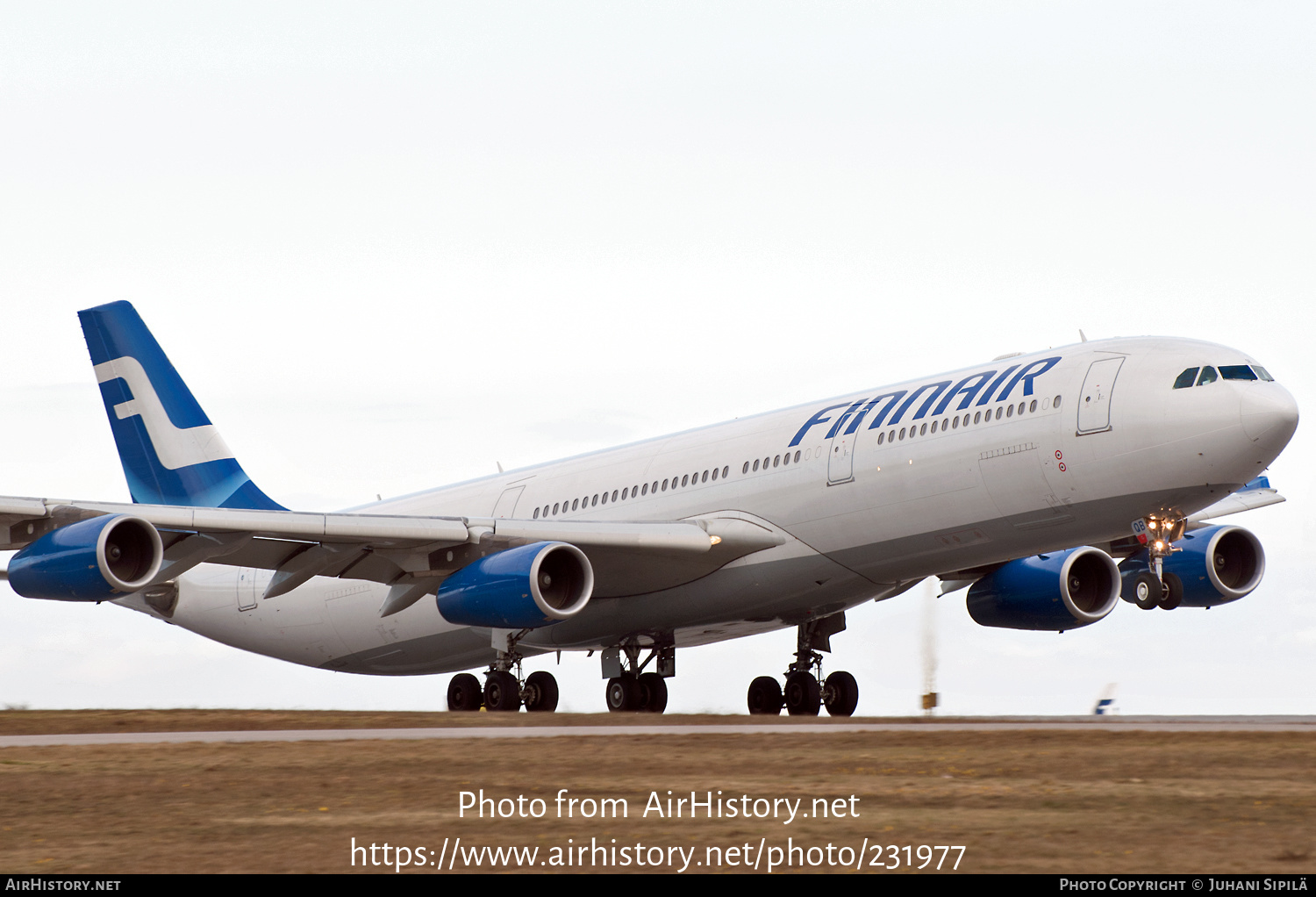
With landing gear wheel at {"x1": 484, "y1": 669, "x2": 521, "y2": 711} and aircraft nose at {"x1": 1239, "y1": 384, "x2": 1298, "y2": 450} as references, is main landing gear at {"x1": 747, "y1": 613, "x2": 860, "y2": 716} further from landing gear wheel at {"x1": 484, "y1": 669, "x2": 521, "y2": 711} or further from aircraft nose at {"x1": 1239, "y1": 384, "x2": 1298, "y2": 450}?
aircraft nose at {"x1": 1239, "y1": 384, "x2": 1298, "y2": 450}

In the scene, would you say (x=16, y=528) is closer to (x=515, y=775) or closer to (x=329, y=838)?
(x=515, y=775)

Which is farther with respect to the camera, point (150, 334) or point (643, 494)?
point (150, 334)

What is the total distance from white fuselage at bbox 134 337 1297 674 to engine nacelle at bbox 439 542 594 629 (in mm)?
3224

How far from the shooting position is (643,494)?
30609mm

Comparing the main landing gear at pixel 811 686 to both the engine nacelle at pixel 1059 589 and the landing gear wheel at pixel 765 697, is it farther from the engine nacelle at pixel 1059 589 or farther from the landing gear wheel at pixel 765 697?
the engine nacelle at pixel 1059 589

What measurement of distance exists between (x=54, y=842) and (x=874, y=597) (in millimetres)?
19082

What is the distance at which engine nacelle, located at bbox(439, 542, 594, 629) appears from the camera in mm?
25516

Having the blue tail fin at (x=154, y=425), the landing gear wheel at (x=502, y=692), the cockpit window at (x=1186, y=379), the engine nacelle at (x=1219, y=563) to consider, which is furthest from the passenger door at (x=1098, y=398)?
the blue tail fin at (x=154, y=425)

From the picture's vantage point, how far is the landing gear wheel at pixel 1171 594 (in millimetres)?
24859

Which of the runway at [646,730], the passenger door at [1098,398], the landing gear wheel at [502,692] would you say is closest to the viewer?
the runway at [646,730]

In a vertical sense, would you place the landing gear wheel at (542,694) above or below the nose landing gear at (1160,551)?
below

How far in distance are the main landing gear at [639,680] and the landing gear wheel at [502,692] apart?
2188 millimetres

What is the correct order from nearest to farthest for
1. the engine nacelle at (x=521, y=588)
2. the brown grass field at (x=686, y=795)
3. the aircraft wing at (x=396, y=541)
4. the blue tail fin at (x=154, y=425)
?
1. the brown grass field at (x=686, y=795)
2. the engine nacelle at (x=521, y=588)
3. the aircraft wing at (x=396, y=541)
4. the blue tail fin at (x=154, y=425)
